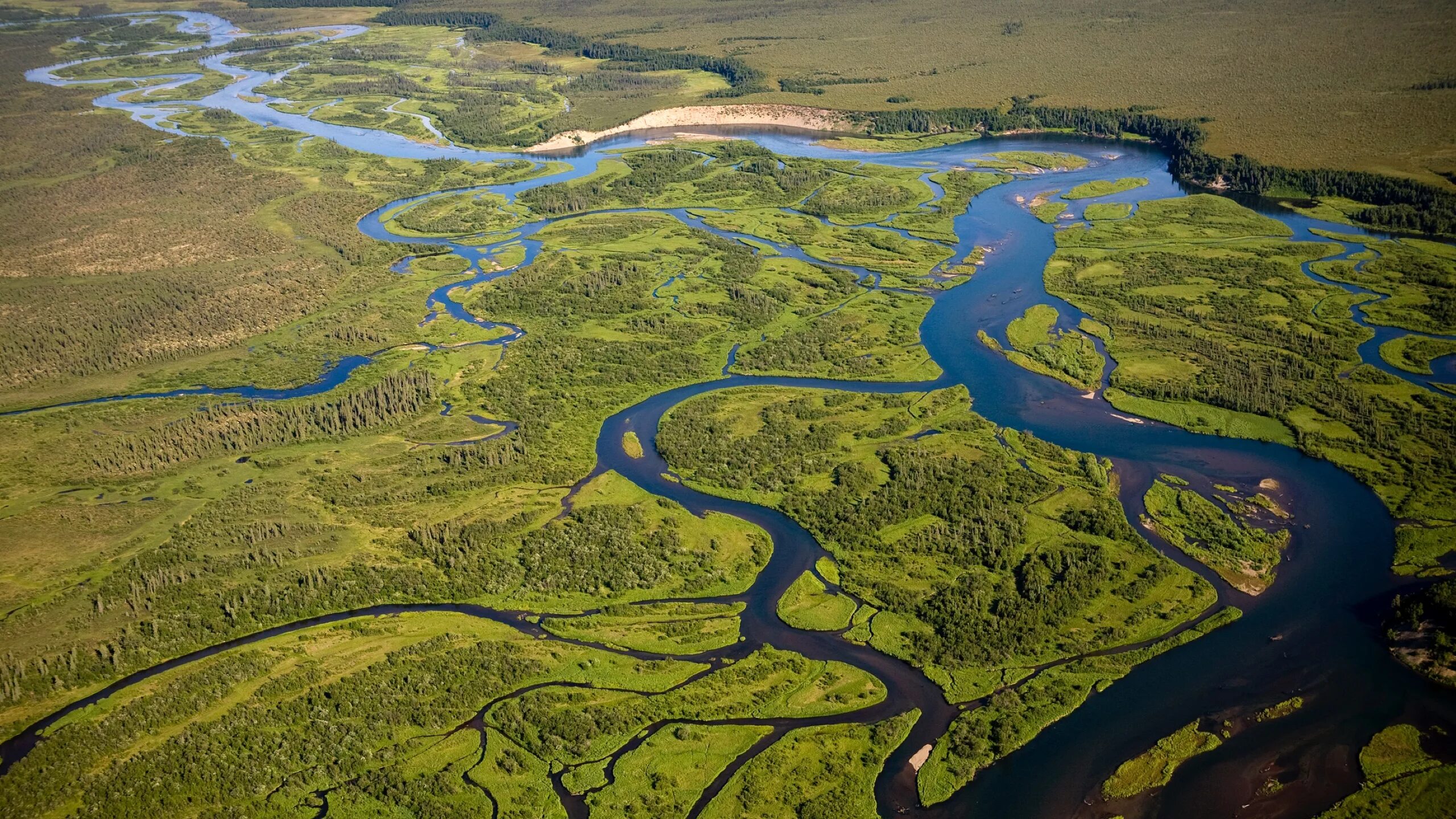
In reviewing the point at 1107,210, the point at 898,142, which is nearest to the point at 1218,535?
the point at 1107,210

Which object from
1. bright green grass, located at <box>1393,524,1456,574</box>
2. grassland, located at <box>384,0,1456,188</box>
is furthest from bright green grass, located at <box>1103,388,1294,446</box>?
grassland, located at <box>384,0,1456,188</box>

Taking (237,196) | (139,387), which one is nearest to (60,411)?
(139,387)

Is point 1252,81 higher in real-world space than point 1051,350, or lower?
higher

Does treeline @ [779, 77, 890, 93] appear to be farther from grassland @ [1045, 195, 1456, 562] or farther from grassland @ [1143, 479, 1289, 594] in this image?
grassland @ [1143, 479, 1289, 594]

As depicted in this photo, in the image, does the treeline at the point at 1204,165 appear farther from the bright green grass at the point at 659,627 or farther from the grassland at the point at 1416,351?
the bright green grass at the point at 659,627

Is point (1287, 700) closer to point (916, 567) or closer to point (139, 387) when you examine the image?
point (916, 567)

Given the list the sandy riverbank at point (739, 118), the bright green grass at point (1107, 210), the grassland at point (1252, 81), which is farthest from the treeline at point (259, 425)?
the grassland at point (1252, 81)

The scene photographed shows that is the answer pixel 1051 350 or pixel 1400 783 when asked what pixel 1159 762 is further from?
pixel 1051 350
